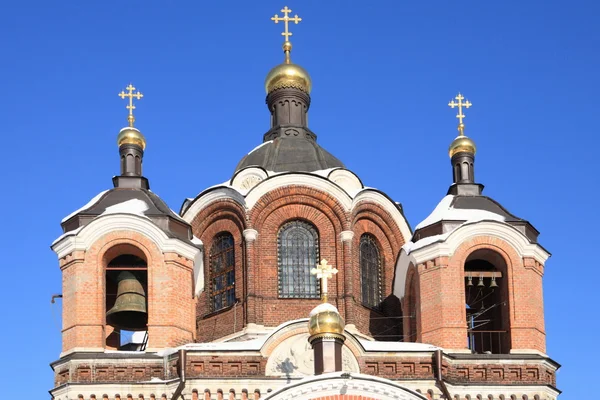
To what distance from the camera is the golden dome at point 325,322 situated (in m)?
29.2

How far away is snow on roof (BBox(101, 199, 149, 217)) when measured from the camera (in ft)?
106

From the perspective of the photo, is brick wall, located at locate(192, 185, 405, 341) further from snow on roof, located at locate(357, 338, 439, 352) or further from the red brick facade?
snow on roof, located at locate(357, 338, 439, 352)

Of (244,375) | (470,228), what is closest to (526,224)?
(470,228)

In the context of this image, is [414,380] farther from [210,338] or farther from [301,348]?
[210,338]

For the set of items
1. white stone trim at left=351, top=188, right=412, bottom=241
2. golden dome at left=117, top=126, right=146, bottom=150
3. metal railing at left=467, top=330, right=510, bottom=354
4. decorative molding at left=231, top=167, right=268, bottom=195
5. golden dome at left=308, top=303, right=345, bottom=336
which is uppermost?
golden dome at left=117, top=126, right=146, bottom=150

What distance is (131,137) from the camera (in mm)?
34062

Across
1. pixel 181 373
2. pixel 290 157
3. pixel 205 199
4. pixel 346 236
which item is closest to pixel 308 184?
pixel 346 236

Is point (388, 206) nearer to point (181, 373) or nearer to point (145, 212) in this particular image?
point (145, 212)

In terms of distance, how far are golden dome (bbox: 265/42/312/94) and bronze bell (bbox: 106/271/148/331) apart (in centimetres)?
636

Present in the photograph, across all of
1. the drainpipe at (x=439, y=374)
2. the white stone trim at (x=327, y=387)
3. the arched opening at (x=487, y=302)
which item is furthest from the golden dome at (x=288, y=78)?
the white stone trim at (x=327, y=387)

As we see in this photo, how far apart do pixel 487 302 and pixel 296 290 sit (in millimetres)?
3412

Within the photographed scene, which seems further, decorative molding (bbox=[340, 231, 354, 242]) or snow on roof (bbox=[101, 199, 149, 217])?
decorative molding (bbox=[340, 231, 354, 242])

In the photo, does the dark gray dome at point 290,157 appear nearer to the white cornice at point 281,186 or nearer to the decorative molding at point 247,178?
the decorative molding at point 247,178

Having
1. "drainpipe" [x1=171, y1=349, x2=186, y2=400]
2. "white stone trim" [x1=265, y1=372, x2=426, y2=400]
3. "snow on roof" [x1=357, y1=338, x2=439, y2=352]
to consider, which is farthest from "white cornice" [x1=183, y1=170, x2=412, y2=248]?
"white stone trim" [x1=265, y1=372, x2=426, y2=400]
